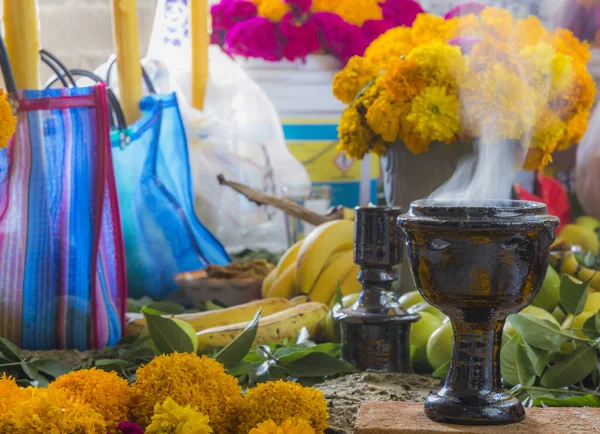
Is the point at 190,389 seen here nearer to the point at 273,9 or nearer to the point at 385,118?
the point at 385,118

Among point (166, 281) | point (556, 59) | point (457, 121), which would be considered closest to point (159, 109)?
point (166, 281)

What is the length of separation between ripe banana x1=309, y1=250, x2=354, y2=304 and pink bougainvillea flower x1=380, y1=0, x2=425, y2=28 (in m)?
0.69

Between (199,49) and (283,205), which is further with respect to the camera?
(199,49)

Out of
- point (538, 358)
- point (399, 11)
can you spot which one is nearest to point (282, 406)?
point (538, 358)

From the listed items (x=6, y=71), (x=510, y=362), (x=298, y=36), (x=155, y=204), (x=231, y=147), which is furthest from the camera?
(x=298, y=36)

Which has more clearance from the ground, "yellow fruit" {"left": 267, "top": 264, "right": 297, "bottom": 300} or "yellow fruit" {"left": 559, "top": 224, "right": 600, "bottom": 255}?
"yellow fruit" {"left": 267, "top": 264, "right": 297, "bottom": 300}

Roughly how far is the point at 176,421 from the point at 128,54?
0.70 m

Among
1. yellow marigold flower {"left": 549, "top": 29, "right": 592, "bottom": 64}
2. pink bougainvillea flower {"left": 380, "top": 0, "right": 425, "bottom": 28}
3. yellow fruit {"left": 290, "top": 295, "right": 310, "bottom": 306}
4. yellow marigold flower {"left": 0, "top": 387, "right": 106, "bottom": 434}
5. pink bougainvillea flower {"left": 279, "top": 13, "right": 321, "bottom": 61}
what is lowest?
yellow fruit {"left": 290, "top": 295, "right": 310, "bottom": 306}

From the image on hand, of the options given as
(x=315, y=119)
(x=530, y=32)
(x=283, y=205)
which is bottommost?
(x=283, y=205)

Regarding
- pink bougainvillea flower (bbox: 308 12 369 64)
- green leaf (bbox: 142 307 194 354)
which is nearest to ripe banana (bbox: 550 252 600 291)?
green leaf (bbox: 142 307 194 354)

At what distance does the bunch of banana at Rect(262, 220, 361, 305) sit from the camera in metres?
1.05

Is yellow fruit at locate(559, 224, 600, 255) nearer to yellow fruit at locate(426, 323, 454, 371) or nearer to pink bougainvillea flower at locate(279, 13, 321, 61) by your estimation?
pink bougainvillea flower at locate(279, 13, 321, 61)

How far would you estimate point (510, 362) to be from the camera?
66 centimetres

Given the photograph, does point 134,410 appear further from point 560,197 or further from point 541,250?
point 560,197
